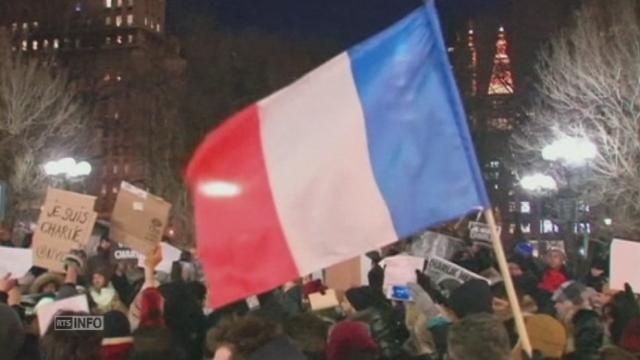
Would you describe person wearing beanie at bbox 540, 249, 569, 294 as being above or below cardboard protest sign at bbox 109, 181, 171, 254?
below

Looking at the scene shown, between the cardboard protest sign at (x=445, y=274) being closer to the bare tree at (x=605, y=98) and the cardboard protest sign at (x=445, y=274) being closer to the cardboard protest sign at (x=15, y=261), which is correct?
the cardboard protest sign at (x=15, y=261)

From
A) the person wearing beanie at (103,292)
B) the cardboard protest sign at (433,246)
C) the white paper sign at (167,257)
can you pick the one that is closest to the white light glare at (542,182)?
the cardboard protest sign at (433,246)

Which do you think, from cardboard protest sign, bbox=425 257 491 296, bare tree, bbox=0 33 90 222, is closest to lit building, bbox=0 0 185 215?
bare tree, bbox=0 33 90 222

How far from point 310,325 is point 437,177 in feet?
4.64

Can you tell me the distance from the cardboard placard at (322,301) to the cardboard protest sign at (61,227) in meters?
2.26

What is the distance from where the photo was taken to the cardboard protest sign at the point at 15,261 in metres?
9.62

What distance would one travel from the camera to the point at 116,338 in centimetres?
625

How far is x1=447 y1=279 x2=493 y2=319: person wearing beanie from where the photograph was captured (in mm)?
6246

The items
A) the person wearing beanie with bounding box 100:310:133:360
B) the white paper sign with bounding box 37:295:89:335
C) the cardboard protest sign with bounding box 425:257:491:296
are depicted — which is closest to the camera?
the person wearing beanie with bounding box 100:310:133:360

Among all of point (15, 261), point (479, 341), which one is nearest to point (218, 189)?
point (479, 341)

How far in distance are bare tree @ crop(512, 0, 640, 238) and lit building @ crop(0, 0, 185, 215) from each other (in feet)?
69.6

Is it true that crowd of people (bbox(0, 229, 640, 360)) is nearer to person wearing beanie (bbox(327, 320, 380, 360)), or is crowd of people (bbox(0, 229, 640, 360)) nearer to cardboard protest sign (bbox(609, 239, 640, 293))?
person wearing beanie (bbox(327, 320, 380, 360))

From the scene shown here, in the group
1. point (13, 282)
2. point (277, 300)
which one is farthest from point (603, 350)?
point (13, 282)

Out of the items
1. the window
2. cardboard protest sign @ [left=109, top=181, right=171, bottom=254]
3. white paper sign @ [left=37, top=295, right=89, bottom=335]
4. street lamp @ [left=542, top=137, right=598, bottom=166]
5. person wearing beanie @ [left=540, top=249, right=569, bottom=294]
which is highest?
street lamp @ [left=542, top=137, right=598, bottom=166]
